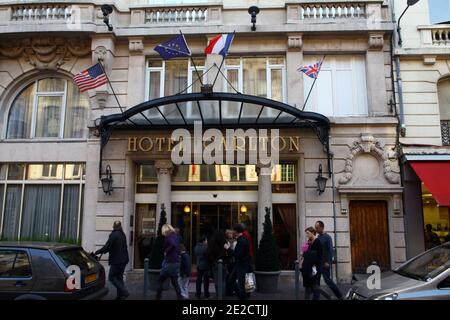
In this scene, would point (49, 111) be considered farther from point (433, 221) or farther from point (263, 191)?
point (433, 221)

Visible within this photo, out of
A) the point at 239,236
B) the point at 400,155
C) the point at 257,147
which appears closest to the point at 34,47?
the point at 257,147

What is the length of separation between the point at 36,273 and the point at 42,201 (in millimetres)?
7120

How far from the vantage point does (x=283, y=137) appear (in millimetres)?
12203

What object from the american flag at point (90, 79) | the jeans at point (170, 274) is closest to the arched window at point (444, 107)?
the jeans at point (170, 274)

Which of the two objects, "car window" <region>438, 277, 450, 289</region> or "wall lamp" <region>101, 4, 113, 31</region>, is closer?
"car window" <region>438, 277, 450, 289</region>

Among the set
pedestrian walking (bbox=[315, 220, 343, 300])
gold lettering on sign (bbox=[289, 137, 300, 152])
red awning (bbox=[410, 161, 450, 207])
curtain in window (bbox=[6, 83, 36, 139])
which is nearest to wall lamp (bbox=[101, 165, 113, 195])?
curtain in window (bbox=[6, 83, 36, 139])

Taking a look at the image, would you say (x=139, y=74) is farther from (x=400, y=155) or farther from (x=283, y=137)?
(x=400, y=155)

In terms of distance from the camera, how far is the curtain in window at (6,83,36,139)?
13562 mm

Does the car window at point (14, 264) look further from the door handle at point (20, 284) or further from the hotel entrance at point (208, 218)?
the hotel entrance at point (208, 218)

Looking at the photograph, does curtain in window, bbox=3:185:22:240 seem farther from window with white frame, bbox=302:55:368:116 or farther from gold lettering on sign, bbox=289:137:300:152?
window with white frame, bbox=302:55:368:116

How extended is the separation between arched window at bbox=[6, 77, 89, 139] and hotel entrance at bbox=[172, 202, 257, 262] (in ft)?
14.9

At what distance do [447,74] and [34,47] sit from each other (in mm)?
13861

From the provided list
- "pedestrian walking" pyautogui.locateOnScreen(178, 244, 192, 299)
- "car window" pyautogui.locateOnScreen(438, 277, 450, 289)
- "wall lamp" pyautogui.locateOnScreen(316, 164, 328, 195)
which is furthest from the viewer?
"wall lamp" pyautogui.locateOnScreen(316, 164, 328, 195)

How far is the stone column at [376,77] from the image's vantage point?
40.6 ft
